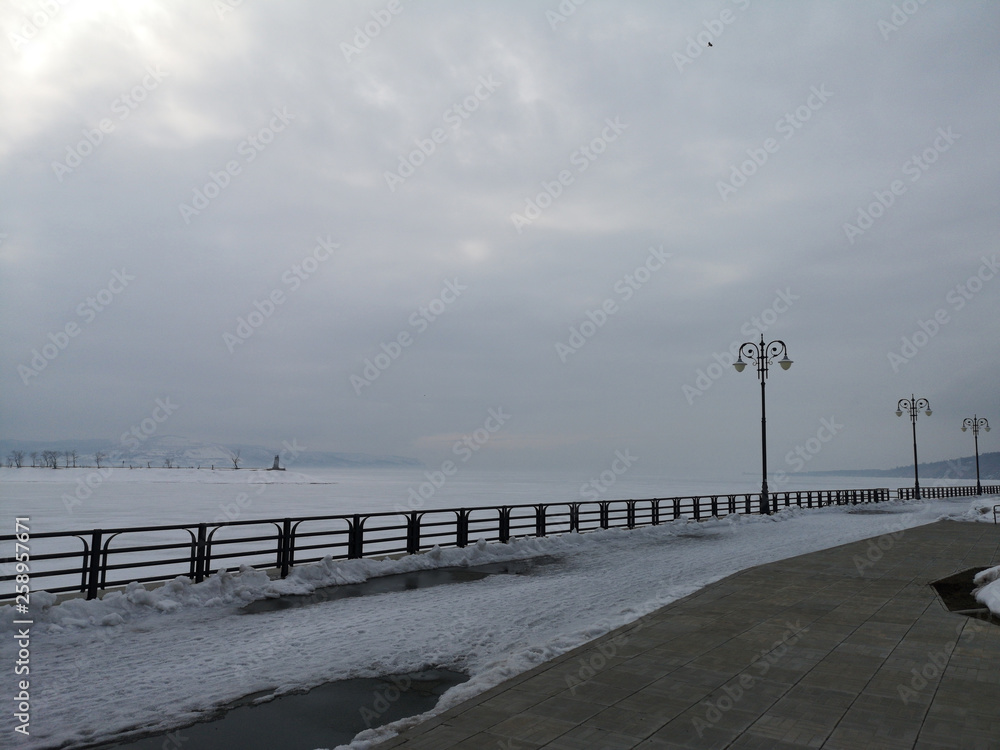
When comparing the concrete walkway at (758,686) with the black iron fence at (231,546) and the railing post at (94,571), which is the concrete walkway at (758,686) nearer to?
the black iron fence at (231,546)

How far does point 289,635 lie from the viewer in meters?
8.91

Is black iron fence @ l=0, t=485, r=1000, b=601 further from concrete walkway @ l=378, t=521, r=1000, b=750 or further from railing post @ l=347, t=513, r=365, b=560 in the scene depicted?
concrete walkway @ l=378, t=521, r=1000, b=750

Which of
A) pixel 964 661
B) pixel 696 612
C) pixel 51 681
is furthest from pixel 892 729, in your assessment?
pixel 51 681

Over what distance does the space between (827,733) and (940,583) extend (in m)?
9.10

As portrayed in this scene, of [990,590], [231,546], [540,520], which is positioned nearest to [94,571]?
[540,520]

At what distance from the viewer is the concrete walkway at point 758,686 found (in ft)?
16.9

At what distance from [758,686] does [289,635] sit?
592 centimetres

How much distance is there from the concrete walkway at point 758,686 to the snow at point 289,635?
1.86ft

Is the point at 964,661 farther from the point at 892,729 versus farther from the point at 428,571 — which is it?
the point at 428,571

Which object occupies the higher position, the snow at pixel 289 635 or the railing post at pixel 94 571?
the railing post at pixel 94 571

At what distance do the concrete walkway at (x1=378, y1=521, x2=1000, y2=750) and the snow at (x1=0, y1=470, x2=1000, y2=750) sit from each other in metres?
0.57

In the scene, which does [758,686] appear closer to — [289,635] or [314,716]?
[314,716]

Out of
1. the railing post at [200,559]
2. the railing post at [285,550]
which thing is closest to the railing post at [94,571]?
the railing post at [200,559]

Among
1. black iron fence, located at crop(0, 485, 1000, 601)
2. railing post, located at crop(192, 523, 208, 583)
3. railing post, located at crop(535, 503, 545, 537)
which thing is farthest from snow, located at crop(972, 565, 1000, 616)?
railing post, located at crop(192, 523, 208, 583)
